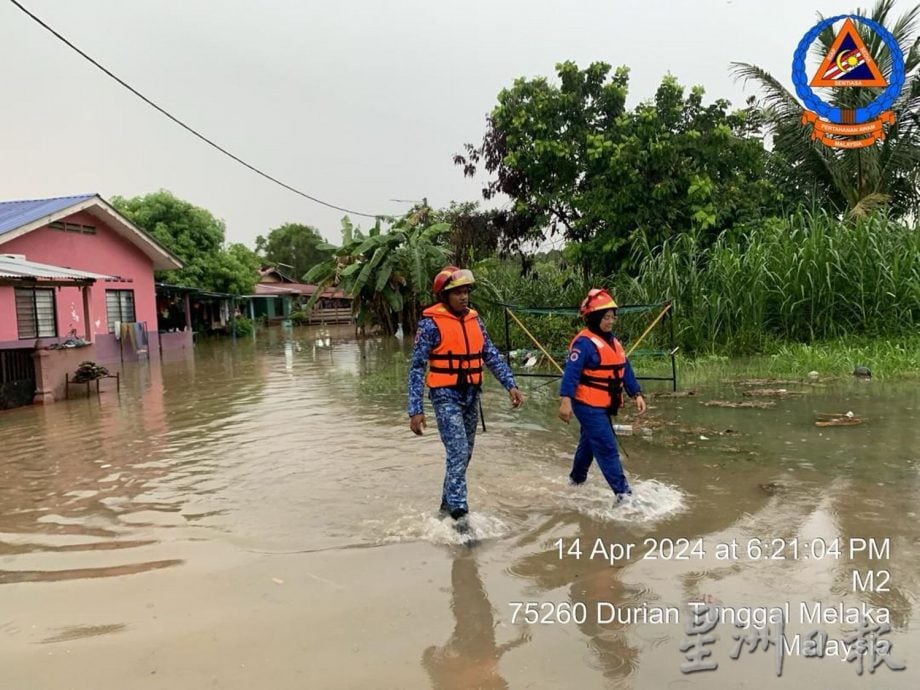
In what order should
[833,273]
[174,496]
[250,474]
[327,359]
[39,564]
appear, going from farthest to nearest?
[327,359] → [833,273] → [250,474] → [174,496] → [39,564]

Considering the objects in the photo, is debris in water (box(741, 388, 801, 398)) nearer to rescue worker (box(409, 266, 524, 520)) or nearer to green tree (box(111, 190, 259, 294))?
rescue worker (box(409, 266, 524, 520))

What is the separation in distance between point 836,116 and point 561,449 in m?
14.1

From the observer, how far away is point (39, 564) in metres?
4.42

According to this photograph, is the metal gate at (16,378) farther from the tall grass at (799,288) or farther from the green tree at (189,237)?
the green tree at (189,237)

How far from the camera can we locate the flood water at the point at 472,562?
10.2 ft

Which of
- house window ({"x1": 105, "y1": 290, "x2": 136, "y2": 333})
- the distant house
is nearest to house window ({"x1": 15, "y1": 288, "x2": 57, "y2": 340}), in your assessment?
house window ({"x1": 105, "y1": 290, "x2": 136, "y2": 333})

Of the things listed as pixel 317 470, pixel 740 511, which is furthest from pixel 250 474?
pixel 740 511

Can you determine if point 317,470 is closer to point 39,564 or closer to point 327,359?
point 39,564

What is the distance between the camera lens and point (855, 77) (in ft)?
53.5

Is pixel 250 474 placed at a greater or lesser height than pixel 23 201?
lesser

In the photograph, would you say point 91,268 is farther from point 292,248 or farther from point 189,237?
point 292,248

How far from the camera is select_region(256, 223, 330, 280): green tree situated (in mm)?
62750

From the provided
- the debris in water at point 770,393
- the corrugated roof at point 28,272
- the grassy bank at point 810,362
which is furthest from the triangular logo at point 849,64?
the corrugated roof at point 28,272

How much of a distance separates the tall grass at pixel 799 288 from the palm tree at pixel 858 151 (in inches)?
119
